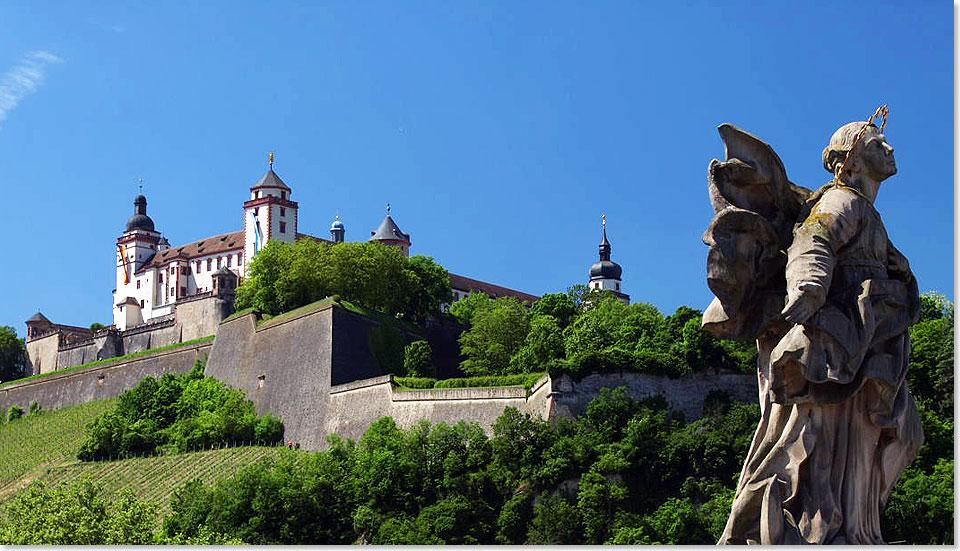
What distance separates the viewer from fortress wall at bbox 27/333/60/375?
86250 mm

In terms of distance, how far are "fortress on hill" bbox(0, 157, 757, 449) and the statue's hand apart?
37367mm

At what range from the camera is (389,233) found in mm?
99938

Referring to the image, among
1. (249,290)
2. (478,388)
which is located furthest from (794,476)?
(249,290)

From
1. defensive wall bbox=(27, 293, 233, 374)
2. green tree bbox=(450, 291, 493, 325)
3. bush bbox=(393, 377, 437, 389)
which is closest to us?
bush bbox=(393, 377, 437, 389)

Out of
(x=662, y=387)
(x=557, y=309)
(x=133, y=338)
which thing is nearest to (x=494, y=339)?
(x=557, y=309)

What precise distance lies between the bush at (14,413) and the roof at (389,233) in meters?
29.5

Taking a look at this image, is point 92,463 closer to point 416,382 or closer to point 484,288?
point 416,382

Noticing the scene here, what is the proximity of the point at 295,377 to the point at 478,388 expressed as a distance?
1175cm

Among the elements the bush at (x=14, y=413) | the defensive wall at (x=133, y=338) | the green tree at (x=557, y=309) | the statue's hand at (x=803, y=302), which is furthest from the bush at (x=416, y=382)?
the statue's hand at (x=803, y=302)

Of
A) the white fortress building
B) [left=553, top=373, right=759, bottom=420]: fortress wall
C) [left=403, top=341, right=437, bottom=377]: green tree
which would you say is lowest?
[left=553, top=373, right=759, bottom=420]: fortress wall

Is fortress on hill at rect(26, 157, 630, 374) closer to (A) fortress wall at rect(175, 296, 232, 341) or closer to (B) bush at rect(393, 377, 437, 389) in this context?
(A) fortress wall at rect(175, 296, 232, 341)

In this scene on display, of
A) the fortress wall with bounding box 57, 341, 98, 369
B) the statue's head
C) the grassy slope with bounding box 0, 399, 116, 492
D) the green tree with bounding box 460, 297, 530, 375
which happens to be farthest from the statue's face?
the fortress wall with bounding box 57, 341, 98, 369

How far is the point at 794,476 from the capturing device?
695 cm

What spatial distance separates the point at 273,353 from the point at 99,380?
17.4 meters
